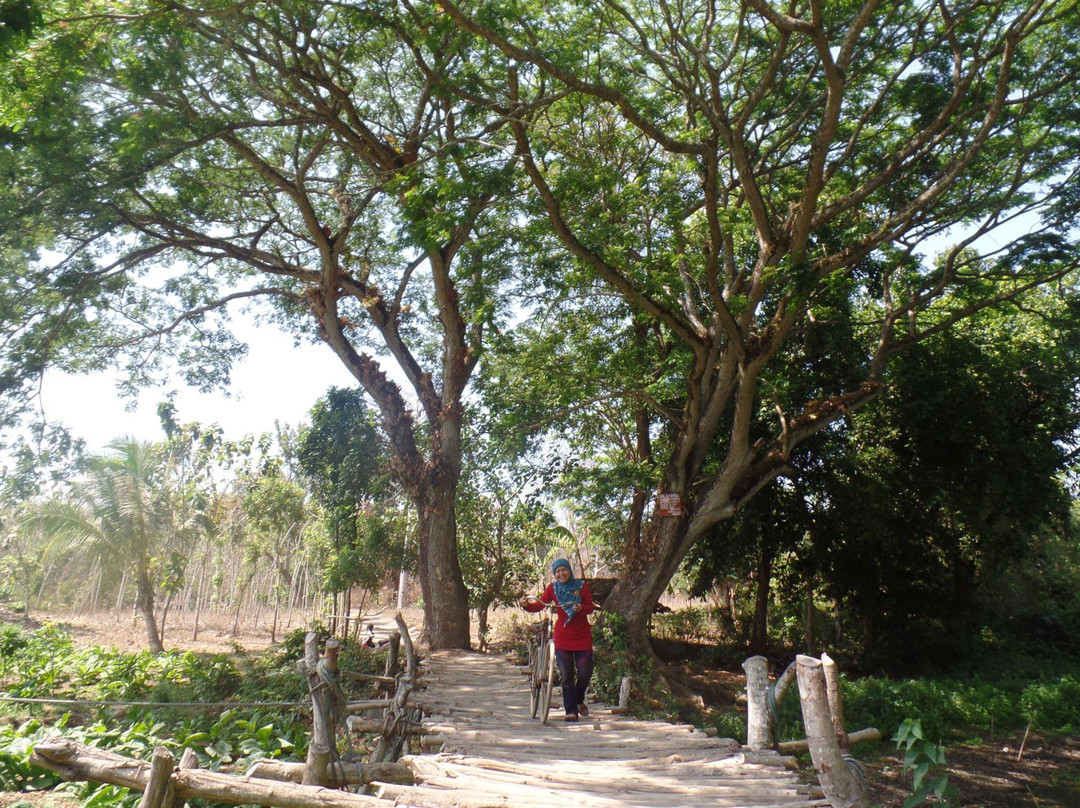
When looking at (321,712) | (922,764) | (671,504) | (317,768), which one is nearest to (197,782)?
(317,768)

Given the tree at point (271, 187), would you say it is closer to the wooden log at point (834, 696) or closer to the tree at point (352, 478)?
the tree at point (352, 478)

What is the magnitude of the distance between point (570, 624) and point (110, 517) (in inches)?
495

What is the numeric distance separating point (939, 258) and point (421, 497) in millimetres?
9285

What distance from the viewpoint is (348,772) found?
5.04m

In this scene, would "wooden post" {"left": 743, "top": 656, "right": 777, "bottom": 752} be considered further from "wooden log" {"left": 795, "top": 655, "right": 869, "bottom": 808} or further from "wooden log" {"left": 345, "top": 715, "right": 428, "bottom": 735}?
"wooden log" {"left": 345, "top": 715, "right": 428, "bottom": 735}

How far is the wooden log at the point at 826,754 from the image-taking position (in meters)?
3.59

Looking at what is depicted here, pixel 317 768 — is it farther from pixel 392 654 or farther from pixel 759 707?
pixel 392 654

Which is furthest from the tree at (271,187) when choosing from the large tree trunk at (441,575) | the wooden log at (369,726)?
the wooden log at (369,726)

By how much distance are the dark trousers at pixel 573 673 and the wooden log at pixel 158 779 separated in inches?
119

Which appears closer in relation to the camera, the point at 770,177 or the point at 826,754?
the point at 826,754

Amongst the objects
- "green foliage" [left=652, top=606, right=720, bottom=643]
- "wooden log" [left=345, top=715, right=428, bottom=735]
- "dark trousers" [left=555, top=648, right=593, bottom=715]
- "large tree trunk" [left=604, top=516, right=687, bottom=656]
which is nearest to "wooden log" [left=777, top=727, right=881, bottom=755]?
"dark trousers" [left=555, top=648, right=593, bottom=715]

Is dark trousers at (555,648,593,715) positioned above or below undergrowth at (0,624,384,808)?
above

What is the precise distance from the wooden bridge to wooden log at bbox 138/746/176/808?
116 centimetres

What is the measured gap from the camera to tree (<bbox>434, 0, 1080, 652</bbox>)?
866cm
